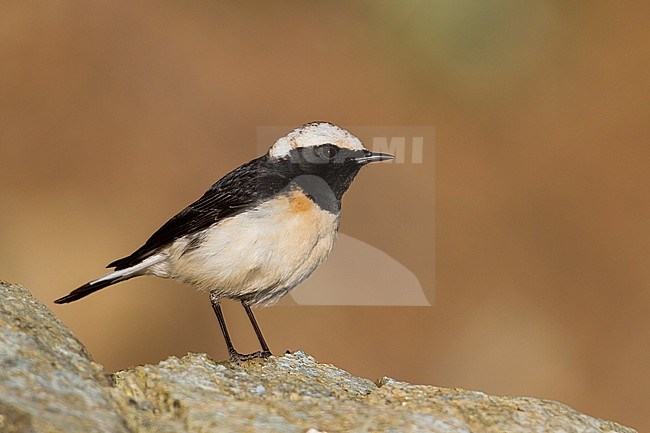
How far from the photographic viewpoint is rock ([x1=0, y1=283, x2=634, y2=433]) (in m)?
3.76

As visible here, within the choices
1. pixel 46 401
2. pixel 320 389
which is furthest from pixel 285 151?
pixel 46 401

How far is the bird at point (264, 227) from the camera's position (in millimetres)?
5922

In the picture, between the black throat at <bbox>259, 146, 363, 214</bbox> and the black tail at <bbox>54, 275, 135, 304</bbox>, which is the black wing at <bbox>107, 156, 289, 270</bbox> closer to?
the black throat at <bbox>259, 146, 363, 214</bbox>

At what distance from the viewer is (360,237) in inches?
505

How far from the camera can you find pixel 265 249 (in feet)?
19.3

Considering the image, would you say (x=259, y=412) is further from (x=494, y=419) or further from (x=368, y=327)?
(x=368, y=327)

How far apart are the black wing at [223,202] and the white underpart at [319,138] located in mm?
244

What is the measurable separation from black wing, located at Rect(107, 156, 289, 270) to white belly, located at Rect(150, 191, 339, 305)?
0.39 feet

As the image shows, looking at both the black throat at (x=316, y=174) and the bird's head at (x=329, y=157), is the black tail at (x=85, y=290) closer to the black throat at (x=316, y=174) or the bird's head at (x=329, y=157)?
the black throat at (x=316, y=174)
